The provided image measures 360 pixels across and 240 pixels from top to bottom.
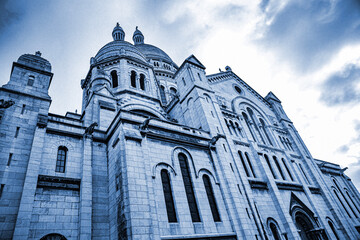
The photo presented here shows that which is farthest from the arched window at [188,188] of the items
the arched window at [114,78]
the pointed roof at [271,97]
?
the pointed roof at [271,97]

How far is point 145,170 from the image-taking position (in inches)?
533

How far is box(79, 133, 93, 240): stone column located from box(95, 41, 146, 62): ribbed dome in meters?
16.1

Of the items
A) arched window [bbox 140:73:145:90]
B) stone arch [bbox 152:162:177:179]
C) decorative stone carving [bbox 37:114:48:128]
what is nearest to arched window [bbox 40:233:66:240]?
stone arch [bbox 152:162:177:179]

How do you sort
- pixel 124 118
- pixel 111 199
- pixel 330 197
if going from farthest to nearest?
1. pixel 330 197
2. pixel 124 118
3. pixel 111 199

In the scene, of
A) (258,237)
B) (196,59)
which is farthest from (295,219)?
(196,59)

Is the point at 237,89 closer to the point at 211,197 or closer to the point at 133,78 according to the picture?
the point at 133,78

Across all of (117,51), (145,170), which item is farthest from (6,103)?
(117,51)

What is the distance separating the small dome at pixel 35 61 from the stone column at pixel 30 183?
203 inches

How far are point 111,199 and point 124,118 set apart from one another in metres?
5.02

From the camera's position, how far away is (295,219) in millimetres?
21547

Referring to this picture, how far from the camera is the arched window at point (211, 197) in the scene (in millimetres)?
15519

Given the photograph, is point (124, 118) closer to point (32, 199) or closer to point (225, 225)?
point (32, 199)

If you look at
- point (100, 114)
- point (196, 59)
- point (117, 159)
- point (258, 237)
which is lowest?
point (258, 237)

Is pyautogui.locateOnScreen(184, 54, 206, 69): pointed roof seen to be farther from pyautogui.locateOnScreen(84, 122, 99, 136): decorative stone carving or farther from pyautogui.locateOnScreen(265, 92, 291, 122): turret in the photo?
pyautogui.locateOnScreen(84, 122, 99, 136): decorative stone carving
